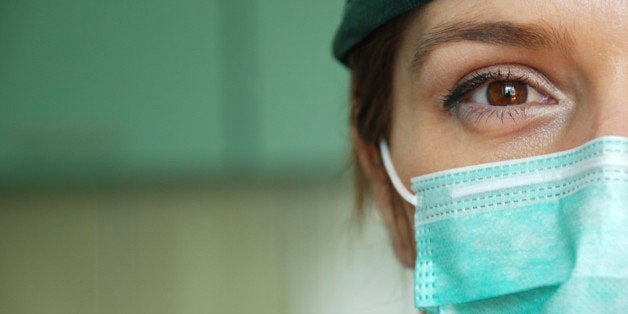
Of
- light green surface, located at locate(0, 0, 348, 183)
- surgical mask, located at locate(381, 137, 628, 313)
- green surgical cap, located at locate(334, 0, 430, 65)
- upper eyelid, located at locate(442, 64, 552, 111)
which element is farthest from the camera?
light green surface, located at locate(0, 0, 348, 183)

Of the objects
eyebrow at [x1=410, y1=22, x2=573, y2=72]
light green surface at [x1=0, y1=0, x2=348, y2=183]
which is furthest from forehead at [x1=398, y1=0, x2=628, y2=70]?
light green surface at [x1=0, y1=0, x2=348, y2=183]

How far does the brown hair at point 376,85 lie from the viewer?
1.21 m

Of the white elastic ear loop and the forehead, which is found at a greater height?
the forehead

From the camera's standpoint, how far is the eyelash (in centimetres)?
107

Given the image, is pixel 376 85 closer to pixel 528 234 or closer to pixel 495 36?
pixel 495 36

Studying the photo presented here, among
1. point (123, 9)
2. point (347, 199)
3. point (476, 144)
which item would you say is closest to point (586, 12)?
point (476, 144)

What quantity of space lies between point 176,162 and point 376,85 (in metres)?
1.17

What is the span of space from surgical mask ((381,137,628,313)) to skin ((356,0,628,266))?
36 millimetres

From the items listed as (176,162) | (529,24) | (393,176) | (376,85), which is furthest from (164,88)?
(529,24)

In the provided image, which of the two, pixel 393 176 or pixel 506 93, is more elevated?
pixel 506 93

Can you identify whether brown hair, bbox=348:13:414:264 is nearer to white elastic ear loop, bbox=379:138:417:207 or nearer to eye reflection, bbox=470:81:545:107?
white elastic ear loop, bbox=379:138:417:207

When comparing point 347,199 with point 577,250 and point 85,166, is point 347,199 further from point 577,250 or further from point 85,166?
point 577,250

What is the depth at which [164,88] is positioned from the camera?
236cm

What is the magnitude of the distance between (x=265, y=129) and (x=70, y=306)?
721 millimetres
